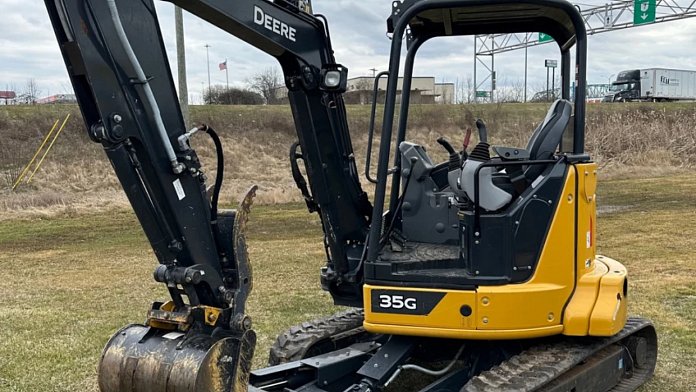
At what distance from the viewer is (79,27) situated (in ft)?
10.1

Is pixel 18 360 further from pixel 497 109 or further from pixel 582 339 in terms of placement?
pixel 497 109

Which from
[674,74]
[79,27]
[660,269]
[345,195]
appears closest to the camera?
[79,27]

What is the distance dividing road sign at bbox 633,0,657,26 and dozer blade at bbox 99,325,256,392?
25162 mm

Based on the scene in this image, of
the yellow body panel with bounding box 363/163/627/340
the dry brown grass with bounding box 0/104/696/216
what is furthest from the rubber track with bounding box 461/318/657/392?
the dry brown grass with bounding box 0/104/696/216

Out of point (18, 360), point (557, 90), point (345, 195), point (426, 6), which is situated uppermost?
point (426, 6)

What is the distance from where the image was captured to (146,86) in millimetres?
3365

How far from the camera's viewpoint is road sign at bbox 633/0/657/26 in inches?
973

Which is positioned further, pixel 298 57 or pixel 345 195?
pixel 345 195

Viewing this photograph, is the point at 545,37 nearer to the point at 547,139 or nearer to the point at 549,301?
the point at 547,139

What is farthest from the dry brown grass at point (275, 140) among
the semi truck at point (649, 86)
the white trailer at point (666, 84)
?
the white trailer at point (666, 84)

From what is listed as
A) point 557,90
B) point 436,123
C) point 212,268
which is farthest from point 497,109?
point 212,268

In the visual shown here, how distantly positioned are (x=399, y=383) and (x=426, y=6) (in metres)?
3.11

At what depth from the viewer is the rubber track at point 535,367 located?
12.8 ft

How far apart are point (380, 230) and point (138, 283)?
660 centimetres
